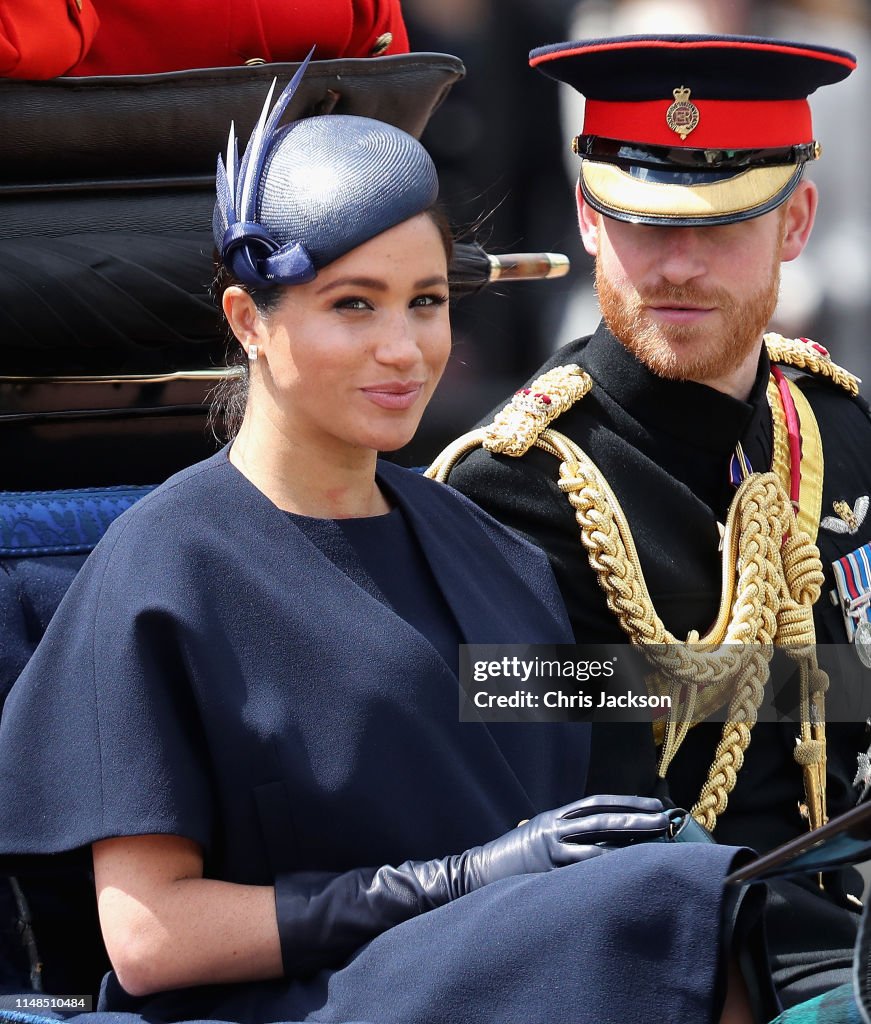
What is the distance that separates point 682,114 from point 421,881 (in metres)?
1.38

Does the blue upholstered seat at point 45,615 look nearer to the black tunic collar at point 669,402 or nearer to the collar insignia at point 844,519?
the black tunic collar at point 669,402

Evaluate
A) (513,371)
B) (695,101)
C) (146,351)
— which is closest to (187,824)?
(146,351)

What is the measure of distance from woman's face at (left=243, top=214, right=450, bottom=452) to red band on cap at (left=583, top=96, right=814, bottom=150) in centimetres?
65

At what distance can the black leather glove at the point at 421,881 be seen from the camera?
211cm

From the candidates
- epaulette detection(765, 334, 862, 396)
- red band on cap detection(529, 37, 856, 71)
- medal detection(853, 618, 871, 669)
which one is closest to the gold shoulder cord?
medal detection(853, 618, 871, 669)

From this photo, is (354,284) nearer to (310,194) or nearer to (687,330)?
(310,194)

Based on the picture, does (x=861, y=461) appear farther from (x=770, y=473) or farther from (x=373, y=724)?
(x=373, y=724)

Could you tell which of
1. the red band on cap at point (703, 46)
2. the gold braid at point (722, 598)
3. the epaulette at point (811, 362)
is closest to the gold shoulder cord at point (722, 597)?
the gold braid at point (722, 598)

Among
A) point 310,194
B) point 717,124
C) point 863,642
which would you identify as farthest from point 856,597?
point 310,194

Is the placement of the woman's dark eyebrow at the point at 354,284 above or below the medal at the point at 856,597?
above

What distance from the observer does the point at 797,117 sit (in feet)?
9.57

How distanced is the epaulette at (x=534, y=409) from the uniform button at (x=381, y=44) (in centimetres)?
68

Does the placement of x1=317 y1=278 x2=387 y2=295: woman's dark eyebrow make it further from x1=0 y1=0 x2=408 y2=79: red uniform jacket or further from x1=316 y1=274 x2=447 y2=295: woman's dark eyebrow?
x1=0 y1=0 x2=408 y2=79: red uniform jacket

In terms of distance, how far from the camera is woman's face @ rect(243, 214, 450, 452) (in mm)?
2281
